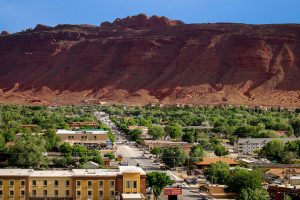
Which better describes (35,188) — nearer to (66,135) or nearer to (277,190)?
(277,190)

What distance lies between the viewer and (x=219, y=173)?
2206 inches

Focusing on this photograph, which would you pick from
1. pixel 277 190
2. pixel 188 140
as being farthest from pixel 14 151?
pixel 188 140

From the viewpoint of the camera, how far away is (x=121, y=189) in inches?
1495

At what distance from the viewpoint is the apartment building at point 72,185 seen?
37969 millimetres

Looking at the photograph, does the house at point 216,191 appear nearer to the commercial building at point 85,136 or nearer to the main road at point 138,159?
the main road at point 138,159

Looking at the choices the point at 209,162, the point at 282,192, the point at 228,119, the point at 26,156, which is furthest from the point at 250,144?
the point at 282,192

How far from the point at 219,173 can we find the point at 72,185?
68.8 ft

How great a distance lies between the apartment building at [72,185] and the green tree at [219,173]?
1698 centimetres

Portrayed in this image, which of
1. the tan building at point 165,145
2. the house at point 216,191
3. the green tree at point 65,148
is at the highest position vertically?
the green tree at point 65,148

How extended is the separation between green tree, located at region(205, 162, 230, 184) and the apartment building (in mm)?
16985

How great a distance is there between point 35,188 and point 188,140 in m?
57.5

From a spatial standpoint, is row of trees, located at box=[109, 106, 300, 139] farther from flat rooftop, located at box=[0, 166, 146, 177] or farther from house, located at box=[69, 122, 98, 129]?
flat rooftop, located at box=[0, 166, 146, 177]

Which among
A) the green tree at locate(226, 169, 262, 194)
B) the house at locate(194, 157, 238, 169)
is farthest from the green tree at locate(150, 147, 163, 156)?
the green tree at locate(226, 169, 262, 194)

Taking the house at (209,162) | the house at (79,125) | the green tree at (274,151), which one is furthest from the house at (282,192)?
the house at (79,125)
